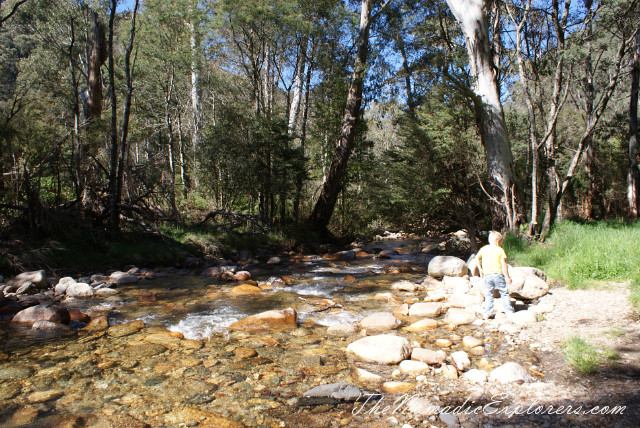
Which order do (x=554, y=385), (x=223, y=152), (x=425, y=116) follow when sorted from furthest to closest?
1. (x=223, y=152)
2. (x=425, y=116)
3. (x=554, y=385)

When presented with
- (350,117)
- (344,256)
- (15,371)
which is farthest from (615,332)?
(350,117)

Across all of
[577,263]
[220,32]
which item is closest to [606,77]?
[577,263]

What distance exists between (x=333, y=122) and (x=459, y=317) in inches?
531

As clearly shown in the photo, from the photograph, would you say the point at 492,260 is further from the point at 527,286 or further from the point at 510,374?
the point at 510,374

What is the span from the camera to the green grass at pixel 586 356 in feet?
11.3

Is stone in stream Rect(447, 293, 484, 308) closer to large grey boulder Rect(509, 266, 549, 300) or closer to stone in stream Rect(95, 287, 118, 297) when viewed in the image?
large grey boulder Rect(509, 266, 549, 300)

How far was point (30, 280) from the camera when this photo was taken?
741 centimetres

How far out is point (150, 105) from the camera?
859 inches

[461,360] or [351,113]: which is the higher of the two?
[351,113]

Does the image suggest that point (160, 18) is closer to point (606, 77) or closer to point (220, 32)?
point (220, 32)

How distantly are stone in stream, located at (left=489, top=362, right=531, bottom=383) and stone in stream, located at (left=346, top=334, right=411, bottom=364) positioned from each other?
91cm

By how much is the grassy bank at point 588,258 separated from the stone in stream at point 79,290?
320 inches

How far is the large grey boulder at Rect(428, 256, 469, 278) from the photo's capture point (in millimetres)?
8523

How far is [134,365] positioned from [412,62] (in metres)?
20.2
